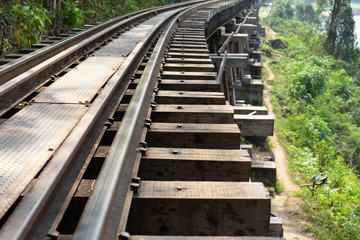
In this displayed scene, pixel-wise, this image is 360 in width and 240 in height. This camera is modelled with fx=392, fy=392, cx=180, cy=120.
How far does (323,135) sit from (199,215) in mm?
13329

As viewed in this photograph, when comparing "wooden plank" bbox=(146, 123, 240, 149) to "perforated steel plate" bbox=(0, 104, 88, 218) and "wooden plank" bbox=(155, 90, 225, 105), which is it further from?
"wooden plank" bbox=(155, 90, 225, 105)

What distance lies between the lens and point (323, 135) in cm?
1420

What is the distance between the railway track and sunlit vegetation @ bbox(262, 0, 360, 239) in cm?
415

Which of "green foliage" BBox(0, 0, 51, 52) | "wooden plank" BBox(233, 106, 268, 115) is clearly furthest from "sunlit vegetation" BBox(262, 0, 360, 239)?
"green foliage" BBox(0, 0, 51, 52)

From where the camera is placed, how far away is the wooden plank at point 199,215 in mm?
1884

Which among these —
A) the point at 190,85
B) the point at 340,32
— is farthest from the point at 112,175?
the point at 340,32

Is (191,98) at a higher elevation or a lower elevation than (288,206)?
higher

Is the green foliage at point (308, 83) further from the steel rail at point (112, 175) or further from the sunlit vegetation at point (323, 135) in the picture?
the steel rail at point (112, 175)

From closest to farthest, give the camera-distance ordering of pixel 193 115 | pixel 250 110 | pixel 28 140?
pixel 28 140
pixel 193 115
pixel 250 110

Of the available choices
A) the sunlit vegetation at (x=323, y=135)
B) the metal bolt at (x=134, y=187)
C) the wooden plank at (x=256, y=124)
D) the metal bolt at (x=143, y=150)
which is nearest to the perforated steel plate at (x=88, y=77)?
the metal bolt at (x=143, y=150)

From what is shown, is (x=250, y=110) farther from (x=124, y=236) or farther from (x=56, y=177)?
(x=124, y=236)

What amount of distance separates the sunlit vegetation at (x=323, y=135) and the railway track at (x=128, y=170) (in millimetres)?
A: 4152

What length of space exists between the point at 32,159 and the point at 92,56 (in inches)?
128

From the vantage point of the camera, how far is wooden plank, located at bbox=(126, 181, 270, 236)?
188 cm
